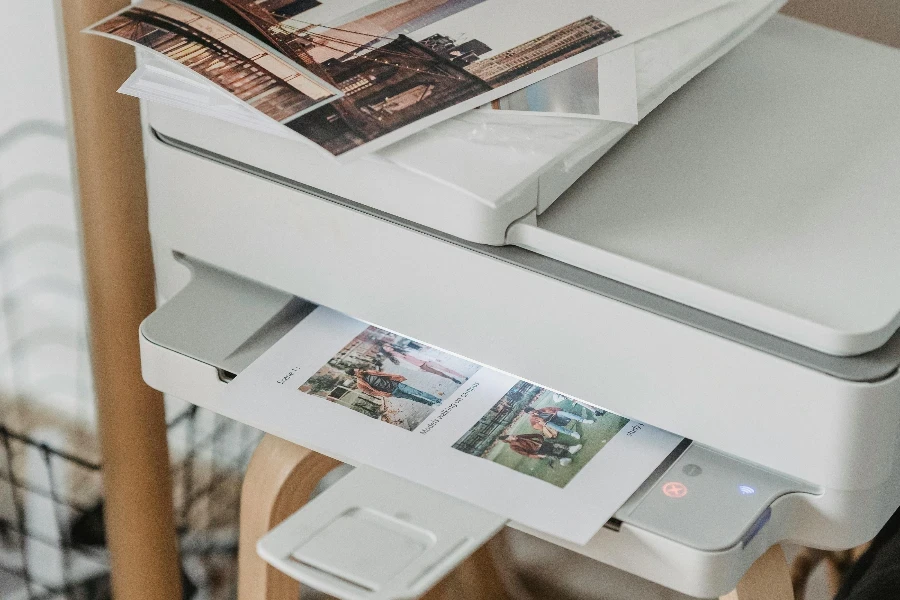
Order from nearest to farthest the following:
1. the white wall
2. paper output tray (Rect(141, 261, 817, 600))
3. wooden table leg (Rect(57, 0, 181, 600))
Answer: paper output tray (Rect(141, 261, 817, 600))
wooden table leg (Rect(57, 0, 181, 600))
the white wall

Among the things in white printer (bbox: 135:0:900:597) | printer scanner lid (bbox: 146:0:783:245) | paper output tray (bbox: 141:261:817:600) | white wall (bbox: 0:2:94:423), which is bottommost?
white wall (bbox: 0:2:94:423)

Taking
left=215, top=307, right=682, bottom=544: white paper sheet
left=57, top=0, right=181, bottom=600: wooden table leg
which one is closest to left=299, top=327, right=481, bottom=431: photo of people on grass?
left=215, top=307, right=682, bottom=544: white paper sheet

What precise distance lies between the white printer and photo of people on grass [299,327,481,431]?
20 mm

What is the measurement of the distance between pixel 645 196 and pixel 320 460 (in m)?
0.26

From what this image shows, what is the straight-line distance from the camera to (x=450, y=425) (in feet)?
2.10

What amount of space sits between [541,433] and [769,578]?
0.15 m

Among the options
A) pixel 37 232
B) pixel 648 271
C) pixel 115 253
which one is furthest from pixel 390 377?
pixel 37 232

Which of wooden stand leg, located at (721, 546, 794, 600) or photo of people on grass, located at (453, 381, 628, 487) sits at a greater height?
photo of people on grass, located at (453, 381, 628, 487)

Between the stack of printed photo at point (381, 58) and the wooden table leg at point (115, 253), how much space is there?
0.12m

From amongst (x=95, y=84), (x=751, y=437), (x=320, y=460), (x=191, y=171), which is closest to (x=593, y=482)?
(x=751, y=437)

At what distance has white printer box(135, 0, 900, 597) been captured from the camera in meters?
0.57

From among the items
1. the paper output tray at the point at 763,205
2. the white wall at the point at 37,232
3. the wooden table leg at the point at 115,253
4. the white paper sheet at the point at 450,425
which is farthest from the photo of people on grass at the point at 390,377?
the white wall at the point at 37,232

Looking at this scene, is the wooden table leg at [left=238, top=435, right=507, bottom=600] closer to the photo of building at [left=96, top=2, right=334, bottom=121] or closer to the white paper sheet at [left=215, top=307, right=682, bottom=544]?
the white paper sheet at [left=215, top=307, right=682, bottom=544]

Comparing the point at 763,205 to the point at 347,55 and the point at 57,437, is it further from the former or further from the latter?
the point at 57,437
